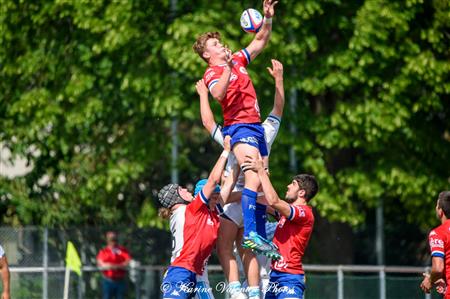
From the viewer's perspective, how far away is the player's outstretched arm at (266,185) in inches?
492

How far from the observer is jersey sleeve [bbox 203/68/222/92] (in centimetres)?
1287

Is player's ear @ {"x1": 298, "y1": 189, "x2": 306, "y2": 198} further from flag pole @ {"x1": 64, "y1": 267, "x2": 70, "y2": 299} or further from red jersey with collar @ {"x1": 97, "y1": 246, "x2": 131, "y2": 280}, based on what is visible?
red jersey with collar @ {"x1": 97, "y1": 246, "x2": 131, "y2": 280}

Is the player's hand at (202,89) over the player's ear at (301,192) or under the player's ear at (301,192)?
over

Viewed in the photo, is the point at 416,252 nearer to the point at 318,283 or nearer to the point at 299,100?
the point at 299,100

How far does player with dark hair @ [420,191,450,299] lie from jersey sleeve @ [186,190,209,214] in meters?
2.26

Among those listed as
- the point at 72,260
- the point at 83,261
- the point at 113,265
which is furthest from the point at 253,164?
the point at 83,261

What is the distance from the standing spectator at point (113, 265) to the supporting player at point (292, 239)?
10.8 meters

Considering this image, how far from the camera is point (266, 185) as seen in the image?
491 inches

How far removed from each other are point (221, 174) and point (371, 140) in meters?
10.6

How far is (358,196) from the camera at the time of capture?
77.5ft

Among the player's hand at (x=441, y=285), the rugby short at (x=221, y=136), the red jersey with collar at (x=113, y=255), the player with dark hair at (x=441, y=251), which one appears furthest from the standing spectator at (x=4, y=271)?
the red jersey with collar at (x=113, y=255)

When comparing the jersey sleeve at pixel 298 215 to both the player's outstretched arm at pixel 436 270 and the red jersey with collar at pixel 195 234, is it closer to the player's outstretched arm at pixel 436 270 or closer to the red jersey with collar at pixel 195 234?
the red jersey with collar at pixel 195 234

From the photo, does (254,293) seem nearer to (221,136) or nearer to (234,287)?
(234,287)

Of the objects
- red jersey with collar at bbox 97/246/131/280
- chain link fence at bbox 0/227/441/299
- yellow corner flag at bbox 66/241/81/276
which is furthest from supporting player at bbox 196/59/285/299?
red jersey with collar at bbox 97/246/131/280
